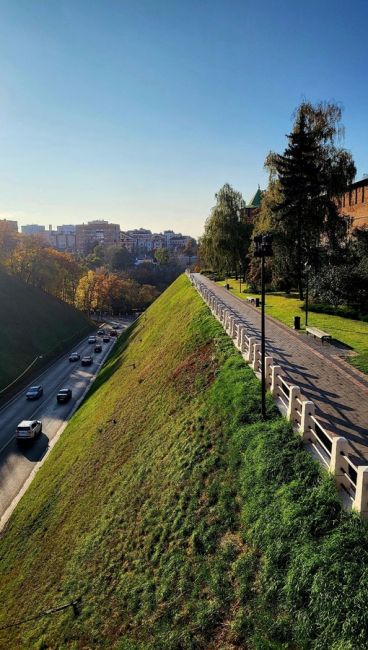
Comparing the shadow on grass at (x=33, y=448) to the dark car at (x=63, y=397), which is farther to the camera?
the dark car at (x=63, y=397)

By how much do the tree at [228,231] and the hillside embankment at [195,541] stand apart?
28220 mm

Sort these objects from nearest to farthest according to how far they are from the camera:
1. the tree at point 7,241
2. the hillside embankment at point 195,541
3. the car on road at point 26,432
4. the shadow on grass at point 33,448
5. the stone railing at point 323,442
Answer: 1. the hillside embankment at point 195,541
2. the stone railing at point 323,442
3. the shadow on grass at point 33,448
4. the car on road at point 26,432
5. the tree at point 7,241

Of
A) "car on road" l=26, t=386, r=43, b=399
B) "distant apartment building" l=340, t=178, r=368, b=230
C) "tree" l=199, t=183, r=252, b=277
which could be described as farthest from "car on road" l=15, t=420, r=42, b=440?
"tree" l=199, t=183, r=252, b=277

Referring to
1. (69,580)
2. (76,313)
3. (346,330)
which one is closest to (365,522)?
(69,580)

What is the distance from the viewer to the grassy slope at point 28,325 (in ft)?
145

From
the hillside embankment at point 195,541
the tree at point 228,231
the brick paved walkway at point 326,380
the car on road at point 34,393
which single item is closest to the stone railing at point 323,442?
the hillside embankment at point 195,541

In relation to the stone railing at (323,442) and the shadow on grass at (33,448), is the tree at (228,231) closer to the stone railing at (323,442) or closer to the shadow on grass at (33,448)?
the shadow on grass at (33,448)

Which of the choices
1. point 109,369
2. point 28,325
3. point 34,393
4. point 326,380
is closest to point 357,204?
point 109,369

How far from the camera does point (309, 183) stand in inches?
1102

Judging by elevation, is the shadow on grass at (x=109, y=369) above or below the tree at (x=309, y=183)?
below

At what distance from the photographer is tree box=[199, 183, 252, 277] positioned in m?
43.1

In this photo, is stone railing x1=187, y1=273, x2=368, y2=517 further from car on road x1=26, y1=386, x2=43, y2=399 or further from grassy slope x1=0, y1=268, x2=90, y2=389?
grassy slope x1=0, y1=268, x2=90, y2=389

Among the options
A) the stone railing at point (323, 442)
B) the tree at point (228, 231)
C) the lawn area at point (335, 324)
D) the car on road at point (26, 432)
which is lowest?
the car on road at point (26, 432)

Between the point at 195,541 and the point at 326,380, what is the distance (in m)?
6.64
